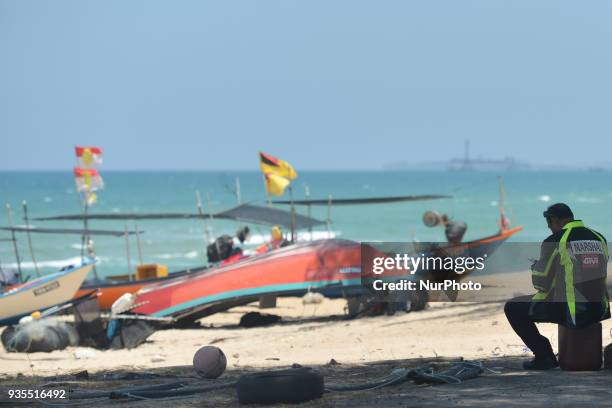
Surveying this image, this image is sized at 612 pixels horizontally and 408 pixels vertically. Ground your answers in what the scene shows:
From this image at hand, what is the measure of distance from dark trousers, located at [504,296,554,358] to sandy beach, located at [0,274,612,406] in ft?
0.80

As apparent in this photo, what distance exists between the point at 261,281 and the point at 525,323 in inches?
386

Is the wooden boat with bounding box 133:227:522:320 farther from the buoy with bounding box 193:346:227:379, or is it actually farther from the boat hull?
the buoy with bounding box 193:346:227:379

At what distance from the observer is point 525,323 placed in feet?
30.7

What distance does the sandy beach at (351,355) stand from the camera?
854 centimetres

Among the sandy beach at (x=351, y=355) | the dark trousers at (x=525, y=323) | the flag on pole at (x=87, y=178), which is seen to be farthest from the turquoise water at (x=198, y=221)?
the dark trousers at (x=525, y=323)

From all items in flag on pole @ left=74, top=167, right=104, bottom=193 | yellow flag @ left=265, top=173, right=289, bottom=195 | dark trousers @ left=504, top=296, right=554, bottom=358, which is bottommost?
dark trousers @ left=504, top=296, right=554, bottom=358

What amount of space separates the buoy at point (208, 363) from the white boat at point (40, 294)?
34.5ft

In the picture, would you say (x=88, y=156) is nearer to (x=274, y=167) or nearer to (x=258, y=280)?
(x=274, y=167)

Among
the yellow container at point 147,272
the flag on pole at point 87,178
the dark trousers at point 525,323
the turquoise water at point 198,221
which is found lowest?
the dark trousers at point 525,323

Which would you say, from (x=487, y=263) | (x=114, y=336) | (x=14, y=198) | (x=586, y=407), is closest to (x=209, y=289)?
(x=114, y=336)

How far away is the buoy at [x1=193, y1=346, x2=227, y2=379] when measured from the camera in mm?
10281

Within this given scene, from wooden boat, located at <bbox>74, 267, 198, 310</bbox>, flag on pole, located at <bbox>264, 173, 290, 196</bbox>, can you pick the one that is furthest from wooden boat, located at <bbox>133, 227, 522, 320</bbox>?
flag on pole, located at <bbox>264, 173, 290, 196</bbox>

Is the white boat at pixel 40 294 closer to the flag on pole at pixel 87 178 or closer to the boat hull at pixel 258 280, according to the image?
the boat hull at pixel 258 280

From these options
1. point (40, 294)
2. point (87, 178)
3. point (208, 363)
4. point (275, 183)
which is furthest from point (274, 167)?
point (208, 363)
